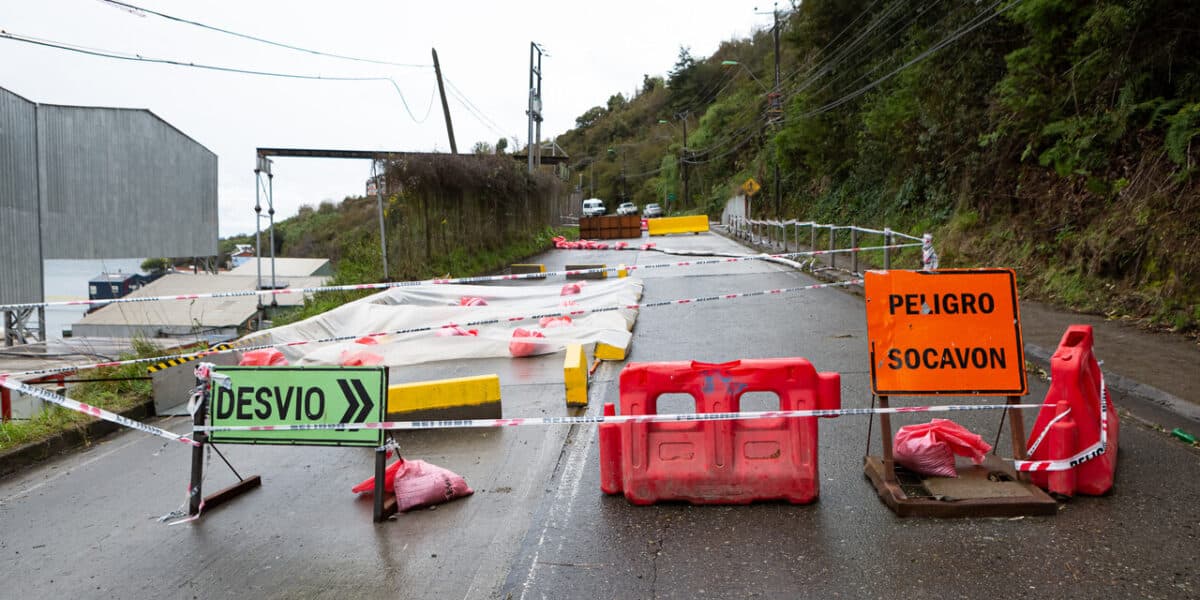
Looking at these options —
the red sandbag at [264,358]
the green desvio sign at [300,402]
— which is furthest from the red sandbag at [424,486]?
the red sandbag at [264,358]

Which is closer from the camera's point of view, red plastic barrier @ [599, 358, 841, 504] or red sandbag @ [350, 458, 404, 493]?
red plastic barrier @ [599, 358, 841, 504]

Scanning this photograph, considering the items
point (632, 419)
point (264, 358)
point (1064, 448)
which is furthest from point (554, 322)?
point (1064, 448)

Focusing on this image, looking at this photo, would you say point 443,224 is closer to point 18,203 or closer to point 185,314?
point 185,314

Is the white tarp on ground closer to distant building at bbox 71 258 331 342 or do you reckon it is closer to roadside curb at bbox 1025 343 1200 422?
distant building at bbox 71 258 331 342

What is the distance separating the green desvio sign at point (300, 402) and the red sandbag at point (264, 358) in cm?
508

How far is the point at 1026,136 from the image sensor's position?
664 inches

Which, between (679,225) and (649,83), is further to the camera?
(649,83)

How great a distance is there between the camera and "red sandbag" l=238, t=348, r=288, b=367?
33.8ft

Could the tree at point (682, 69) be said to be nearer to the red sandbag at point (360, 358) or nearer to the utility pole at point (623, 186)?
the utility pole at point (623, 186)

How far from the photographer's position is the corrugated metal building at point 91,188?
20.3 metres

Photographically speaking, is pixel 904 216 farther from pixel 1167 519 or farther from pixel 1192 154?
pixel 1167 519

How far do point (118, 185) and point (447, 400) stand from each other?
2073 cm

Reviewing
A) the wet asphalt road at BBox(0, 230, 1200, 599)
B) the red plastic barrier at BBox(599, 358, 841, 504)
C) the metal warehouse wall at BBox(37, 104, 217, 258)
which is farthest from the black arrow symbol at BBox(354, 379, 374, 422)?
the metal warehouse wall at BBox(37, 104, 217, 258)

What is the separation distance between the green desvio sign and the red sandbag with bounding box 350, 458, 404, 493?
43 centimetres
